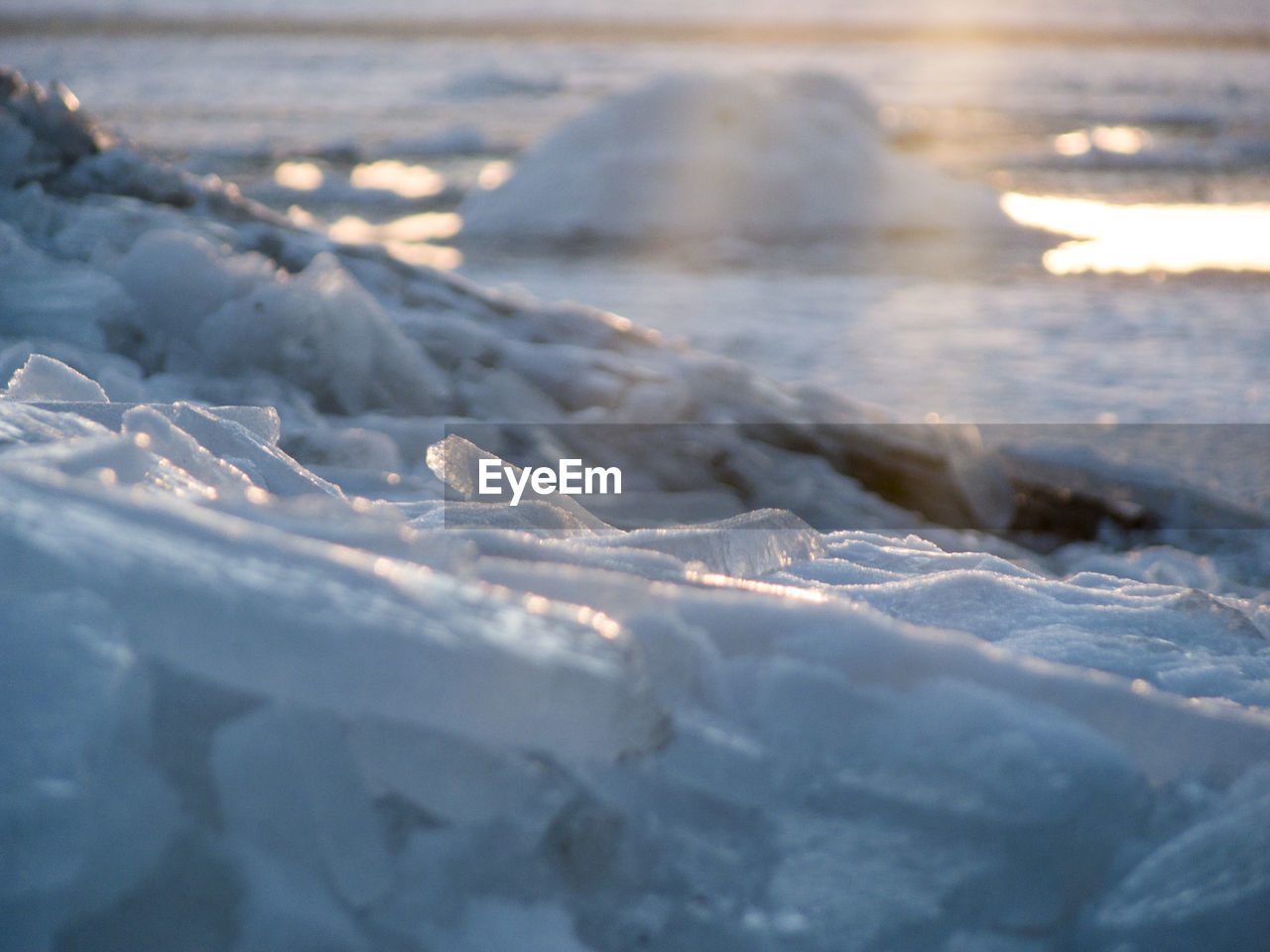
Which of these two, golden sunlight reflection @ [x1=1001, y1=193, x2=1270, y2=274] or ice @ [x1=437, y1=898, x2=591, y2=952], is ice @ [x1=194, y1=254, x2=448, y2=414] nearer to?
ice @ [x1=437, y1=898, x2=591, y2=952]

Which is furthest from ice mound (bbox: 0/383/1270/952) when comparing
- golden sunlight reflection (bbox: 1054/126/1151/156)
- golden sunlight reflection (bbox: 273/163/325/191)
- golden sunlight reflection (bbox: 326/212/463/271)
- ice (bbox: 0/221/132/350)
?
golden sunlight reflection (bbox: 1054/126/1151/156)

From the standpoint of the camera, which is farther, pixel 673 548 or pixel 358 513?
pixel 673 548

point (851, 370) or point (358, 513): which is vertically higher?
point (358, 513)

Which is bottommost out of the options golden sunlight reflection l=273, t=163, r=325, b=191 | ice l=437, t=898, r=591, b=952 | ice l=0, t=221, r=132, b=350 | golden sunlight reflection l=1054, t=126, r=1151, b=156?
ice l=437, t=898, r=591, b=952

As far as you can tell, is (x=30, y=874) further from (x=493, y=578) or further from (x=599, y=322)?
(x=599, y=322)

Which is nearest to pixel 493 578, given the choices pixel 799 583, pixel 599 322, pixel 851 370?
pixel 799 583

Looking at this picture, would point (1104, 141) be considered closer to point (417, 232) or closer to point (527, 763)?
point (417, 232)

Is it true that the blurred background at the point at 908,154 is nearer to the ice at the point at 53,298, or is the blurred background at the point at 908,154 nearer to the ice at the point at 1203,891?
the ice at the point at 53,298
